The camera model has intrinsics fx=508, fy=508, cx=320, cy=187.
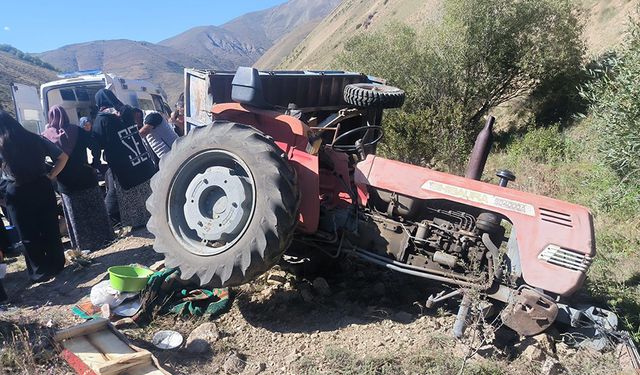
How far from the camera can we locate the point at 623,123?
6945 mm

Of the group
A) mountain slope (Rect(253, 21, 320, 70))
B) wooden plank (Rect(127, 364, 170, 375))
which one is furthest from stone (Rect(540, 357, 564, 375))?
mountain slope (Rect(253, 21, 320, 70))

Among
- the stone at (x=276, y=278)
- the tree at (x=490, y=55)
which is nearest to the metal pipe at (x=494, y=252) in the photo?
the stone at (x=276, y=278)

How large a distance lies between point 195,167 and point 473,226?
7.18 feet

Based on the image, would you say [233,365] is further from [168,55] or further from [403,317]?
[168,55]

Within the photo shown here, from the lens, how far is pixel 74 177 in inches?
231

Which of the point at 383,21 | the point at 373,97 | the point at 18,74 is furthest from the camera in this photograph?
the point at 383,21

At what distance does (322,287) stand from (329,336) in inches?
26.4

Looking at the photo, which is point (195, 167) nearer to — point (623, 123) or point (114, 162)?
point (114, 162)

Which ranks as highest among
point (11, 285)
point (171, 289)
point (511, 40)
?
point (511, 40)

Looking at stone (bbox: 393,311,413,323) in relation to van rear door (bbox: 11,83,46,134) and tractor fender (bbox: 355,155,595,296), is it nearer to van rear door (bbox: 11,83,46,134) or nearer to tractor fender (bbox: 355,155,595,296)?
tractor fender (bbox: 355,155,595,296)

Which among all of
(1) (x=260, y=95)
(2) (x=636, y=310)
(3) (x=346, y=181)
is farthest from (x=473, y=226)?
(1) (x=260, y=95)

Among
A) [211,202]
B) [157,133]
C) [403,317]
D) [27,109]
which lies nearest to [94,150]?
[157,133]

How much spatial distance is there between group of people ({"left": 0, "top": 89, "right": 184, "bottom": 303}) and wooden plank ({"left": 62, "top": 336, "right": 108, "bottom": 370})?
1.75 meters

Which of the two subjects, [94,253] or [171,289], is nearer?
[171,289]
